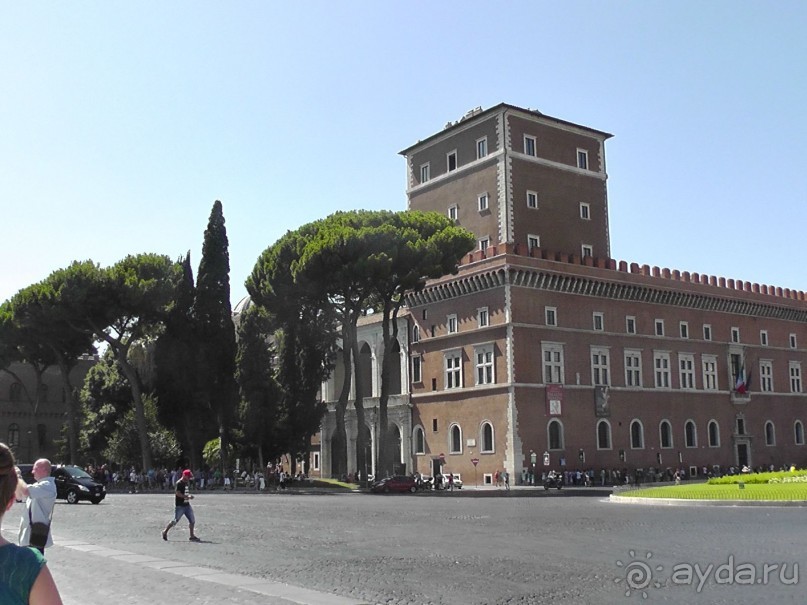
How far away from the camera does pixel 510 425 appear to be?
45.4 meters

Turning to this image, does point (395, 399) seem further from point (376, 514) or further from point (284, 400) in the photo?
point (376, 514)

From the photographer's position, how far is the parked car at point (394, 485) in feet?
136

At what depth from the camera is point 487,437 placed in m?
47.5

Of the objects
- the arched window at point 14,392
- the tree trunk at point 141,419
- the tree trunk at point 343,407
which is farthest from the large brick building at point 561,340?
the arched window at point 14,392

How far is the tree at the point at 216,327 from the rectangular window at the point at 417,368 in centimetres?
1126

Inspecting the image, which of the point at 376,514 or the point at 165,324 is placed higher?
the point at 165,324

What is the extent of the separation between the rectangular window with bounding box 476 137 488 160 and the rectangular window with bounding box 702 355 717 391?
64.3 feet

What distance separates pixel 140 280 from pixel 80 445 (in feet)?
51.1

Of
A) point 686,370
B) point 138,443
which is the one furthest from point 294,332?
point 686,370

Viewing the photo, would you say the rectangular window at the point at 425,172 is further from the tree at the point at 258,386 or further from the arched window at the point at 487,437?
the arched window at the point at 487,437

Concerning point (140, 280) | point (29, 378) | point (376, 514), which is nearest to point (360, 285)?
point (140, 280)

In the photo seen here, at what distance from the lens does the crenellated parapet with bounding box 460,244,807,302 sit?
47.7 m

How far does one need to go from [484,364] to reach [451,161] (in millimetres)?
14441

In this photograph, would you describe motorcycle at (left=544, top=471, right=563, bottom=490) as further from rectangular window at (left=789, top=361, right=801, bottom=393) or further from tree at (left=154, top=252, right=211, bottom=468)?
rectangular window at (left=789, top=361, right=801, bottom=393)
